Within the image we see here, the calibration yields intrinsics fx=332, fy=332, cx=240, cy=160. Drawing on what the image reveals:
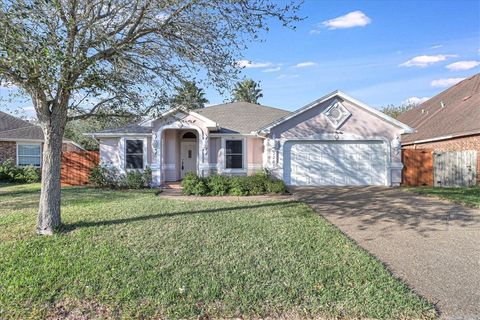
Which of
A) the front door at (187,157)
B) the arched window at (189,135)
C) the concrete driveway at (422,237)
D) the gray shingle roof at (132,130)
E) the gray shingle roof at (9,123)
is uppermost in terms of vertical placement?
the gray shingle roof at (9,123)

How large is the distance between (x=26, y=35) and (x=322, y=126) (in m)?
12.9

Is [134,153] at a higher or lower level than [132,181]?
higher

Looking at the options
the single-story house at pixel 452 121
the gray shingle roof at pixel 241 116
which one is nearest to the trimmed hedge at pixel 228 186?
the gray shingle roof at pixel 241 116

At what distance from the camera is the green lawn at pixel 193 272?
4.17 m

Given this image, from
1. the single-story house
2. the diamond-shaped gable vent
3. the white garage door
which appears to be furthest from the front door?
the single-story house

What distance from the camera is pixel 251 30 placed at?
8109 mm

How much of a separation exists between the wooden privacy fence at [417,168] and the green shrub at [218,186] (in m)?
9.58

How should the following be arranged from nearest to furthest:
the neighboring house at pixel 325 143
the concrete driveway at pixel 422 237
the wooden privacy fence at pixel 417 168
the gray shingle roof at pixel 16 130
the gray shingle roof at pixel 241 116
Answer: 1. the concrete driveway at pixel 422 237
2. the neighboring house at pixel 325 143
3. the wooden privacy fence at pixel 417 168
4. the gray shingle roof at pixel 241 116
5. the gray shingle roof at pixel 16 130

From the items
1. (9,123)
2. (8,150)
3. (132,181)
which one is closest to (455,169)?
(132,181)

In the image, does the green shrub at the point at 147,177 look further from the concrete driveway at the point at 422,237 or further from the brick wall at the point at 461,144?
the brick wall at the point at 461,144

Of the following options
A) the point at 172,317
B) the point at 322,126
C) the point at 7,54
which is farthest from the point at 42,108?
the point at 322,126

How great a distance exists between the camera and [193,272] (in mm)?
5141

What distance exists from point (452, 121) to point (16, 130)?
94.1 ft

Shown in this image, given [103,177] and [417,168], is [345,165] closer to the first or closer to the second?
[417,168]
